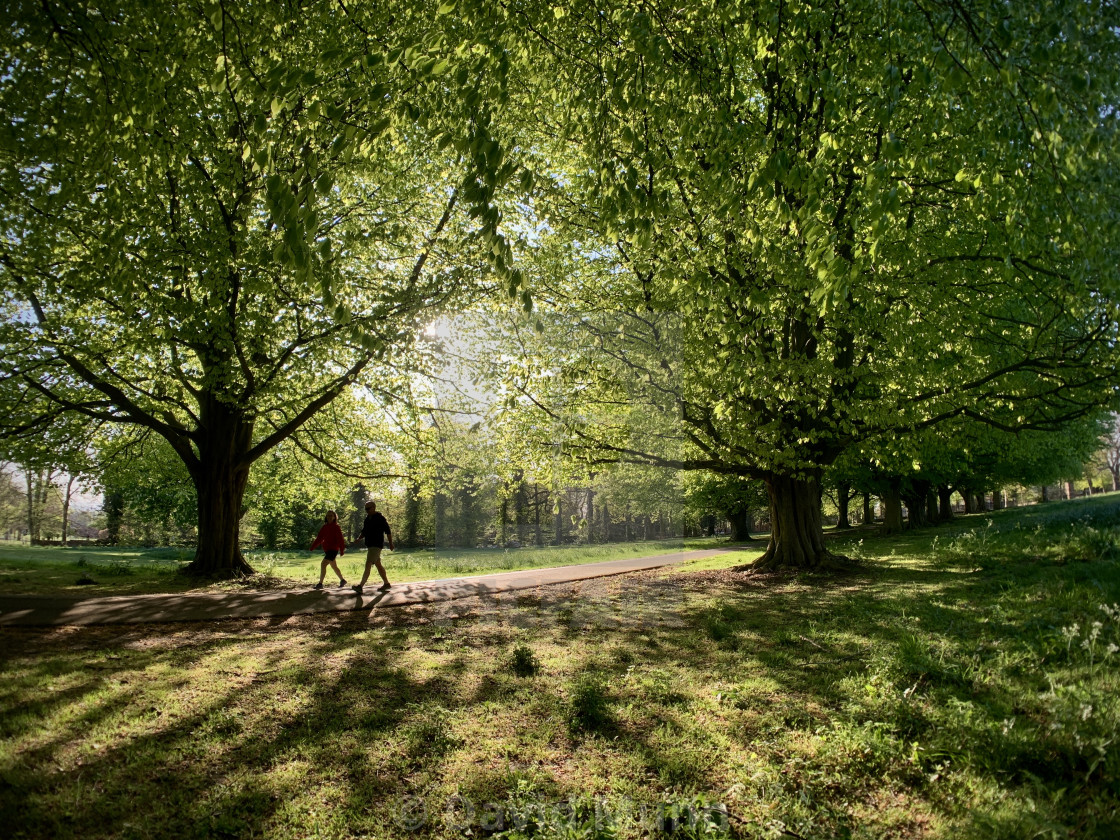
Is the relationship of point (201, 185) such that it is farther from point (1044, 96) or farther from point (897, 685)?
point (897, 685)

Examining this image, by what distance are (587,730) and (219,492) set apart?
13.7m

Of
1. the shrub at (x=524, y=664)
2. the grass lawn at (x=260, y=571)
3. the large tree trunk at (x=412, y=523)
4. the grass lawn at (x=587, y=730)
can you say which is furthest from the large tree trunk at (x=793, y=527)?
the large tree trunk at (x=412, y=523)

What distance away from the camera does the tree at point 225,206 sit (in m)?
4.23

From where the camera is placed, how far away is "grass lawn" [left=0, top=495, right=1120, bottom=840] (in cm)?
335

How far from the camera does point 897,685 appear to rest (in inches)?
190

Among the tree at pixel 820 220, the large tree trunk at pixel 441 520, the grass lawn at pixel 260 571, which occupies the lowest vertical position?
the grass lawn at pixel 260 571

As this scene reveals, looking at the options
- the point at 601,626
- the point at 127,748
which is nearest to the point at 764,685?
the point at 601,626

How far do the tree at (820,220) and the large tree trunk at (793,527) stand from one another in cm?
7

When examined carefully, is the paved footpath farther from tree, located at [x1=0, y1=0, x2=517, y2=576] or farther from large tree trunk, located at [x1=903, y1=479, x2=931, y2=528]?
large tree trunk, located at [x1=903, y1=479, x2=931, y2=528]

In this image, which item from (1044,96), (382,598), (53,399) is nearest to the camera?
(1044,96)

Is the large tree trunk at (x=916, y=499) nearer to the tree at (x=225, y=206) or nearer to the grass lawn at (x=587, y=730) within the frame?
the grass lawn at (x=587, y=730)

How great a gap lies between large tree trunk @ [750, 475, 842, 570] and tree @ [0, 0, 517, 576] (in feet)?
33.1

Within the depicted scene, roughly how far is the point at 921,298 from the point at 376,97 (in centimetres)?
1160

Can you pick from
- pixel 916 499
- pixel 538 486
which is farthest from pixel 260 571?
pixel 916 499
